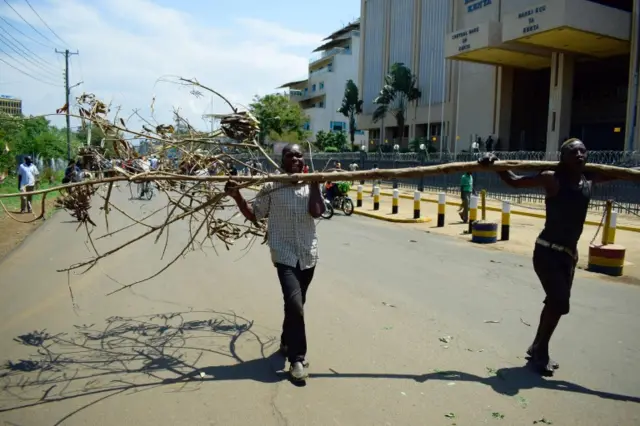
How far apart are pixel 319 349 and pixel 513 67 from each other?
36.9 meters

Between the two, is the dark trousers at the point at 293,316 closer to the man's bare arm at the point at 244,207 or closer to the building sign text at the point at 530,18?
the man's bare arm at the point at 244,207

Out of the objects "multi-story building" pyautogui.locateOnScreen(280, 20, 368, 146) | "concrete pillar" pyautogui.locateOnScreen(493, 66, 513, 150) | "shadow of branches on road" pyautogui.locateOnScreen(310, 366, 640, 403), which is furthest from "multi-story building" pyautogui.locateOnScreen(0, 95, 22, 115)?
"multi-story building" pyautogui.locateOnScreen(280, 20, 368, 146)

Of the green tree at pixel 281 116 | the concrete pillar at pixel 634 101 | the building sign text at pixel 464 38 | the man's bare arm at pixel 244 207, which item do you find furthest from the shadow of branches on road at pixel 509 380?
the green tree at pixel 281 116

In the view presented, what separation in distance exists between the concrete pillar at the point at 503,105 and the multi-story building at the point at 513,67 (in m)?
0.07

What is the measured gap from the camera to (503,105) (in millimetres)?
37062

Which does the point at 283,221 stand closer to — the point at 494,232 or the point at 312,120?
the point at 494,232

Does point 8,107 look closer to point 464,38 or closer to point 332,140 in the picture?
point 464,38

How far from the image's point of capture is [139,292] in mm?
6754

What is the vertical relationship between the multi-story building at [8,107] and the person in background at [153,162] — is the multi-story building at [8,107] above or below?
above

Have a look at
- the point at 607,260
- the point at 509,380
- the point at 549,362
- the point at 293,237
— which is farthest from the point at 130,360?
the point at 607,260

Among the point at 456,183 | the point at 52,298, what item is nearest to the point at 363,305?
the point at 52,298

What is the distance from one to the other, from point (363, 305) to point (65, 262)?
5.70 metres

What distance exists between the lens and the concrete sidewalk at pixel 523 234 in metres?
9.71

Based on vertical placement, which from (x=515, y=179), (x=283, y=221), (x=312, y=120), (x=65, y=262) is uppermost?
(x=312, y=120)
